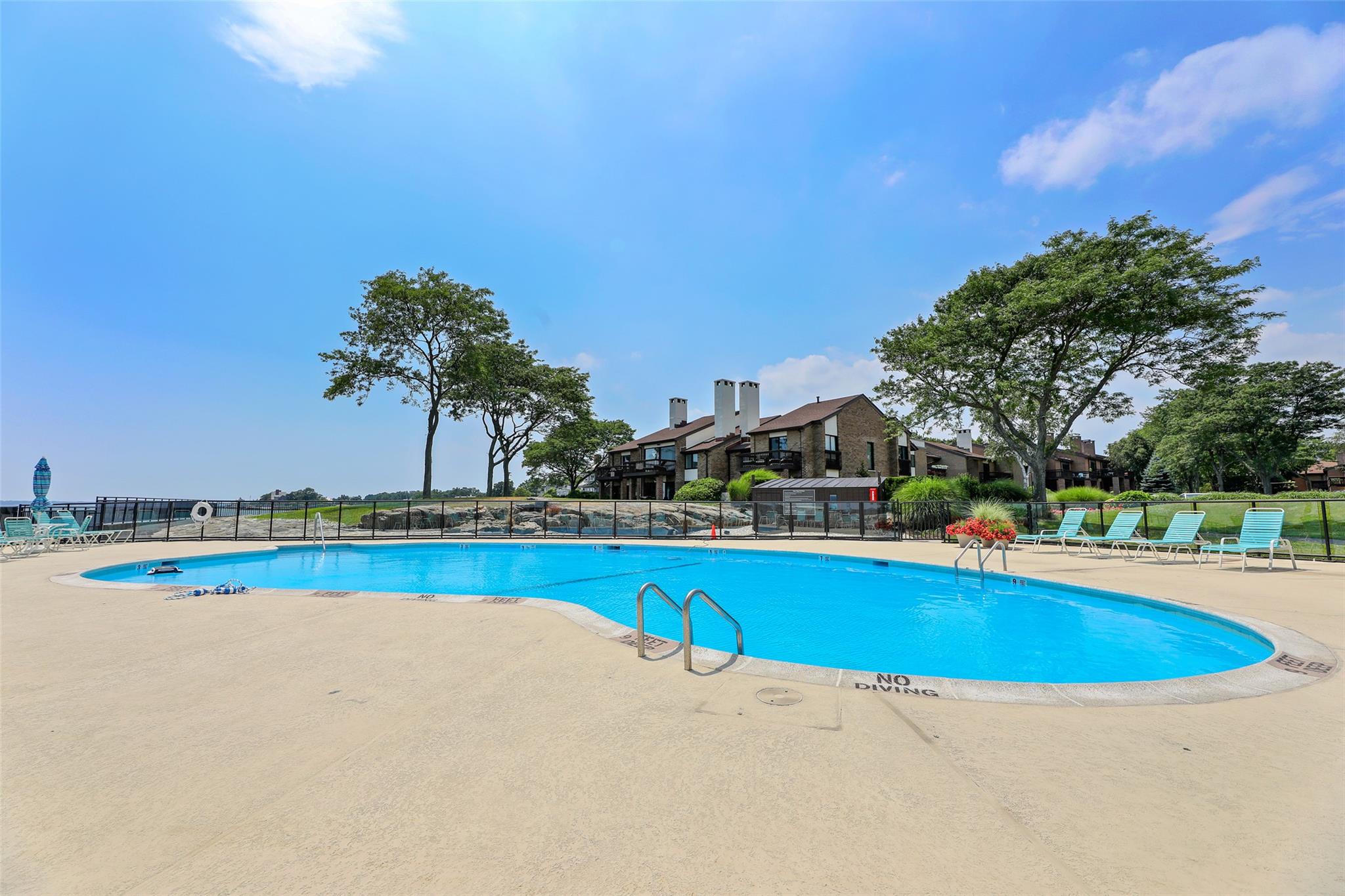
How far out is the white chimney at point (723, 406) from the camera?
1603 inches

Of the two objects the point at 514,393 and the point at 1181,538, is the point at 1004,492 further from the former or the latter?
the point at 514,393

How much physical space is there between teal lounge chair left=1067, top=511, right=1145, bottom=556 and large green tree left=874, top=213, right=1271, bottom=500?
9.84m

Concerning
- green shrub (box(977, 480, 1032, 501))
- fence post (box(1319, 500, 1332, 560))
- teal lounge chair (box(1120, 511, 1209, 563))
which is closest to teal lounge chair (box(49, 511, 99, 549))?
teal lounge chair (box(1120, 511, 1209, 563))

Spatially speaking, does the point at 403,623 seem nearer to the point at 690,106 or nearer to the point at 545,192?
the point at 690,106

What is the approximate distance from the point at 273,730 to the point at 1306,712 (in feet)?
21.3

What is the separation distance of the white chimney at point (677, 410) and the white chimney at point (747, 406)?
762 centimetres

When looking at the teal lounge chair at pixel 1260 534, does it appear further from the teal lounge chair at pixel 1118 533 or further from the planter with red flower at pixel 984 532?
the planter with red flower at pixel 984 532

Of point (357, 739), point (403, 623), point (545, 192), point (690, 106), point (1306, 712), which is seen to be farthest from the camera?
point (545, 192)

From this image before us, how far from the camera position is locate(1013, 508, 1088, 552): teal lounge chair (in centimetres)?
1434

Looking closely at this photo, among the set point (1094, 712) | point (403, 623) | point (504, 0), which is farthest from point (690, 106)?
point (1094, 712)

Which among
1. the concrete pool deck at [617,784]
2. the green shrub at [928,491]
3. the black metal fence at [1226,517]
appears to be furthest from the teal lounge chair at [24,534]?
the black metal fence at [1226,517]

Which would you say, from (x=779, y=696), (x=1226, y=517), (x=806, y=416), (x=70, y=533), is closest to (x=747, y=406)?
(x=806, y=416)

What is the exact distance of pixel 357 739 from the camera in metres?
3.04

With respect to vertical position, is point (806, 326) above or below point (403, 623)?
above
